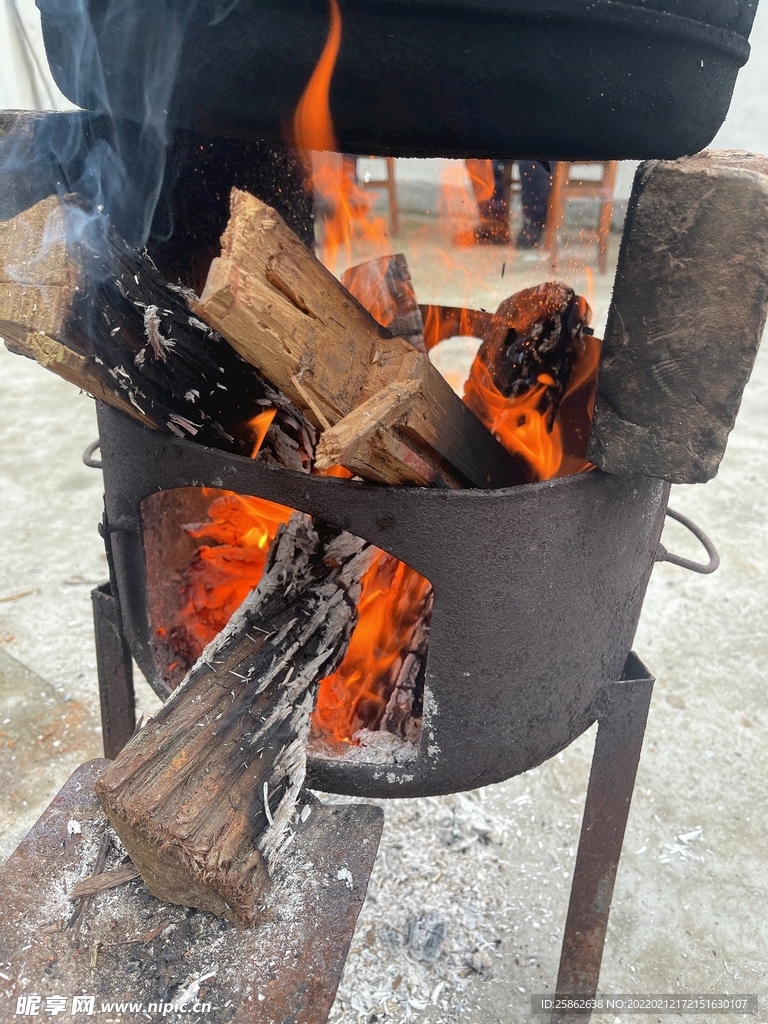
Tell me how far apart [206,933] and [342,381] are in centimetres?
78

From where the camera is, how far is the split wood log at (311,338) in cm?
90

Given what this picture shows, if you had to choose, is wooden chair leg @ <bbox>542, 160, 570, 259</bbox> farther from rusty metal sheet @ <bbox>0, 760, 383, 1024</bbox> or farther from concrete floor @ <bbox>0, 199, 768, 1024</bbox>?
rusty metal sheet @ <bbox>0, 760, 383, 1024</bbox>

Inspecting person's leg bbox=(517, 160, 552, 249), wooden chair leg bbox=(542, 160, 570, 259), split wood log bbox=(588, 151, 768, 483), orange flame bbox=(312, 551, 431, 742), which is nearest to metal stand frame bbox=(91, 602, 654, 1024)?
orange flame bbox=(312, 551, 431, 742)

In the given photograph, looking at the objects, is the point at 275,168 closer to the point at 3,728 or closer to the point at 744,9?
the point at 744,9

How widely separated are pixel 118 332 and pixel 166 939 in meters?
0.82

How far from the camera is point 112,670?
1699 millimetres

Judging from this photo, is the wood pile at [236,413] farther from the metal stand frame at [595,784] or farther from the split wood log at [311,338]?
the metal stand frame at [595,784]

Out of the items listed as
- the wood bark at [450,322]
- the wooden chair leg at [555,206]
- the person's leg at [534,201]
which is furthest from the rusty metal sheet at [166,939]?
the wooden chair leg at [555,206]

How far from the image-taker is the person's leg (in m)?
3.83

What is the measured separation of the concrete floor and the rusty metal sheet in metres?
0.62

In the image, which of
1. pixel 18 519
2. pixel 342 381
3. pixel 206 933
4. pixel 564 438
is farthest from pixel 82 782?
pixel 18 519

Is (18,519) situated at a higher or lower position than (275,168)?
lower

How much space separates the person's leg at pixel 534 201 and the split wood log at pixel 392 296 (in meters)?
2.03

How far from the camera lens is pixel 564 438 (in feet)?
4.96
